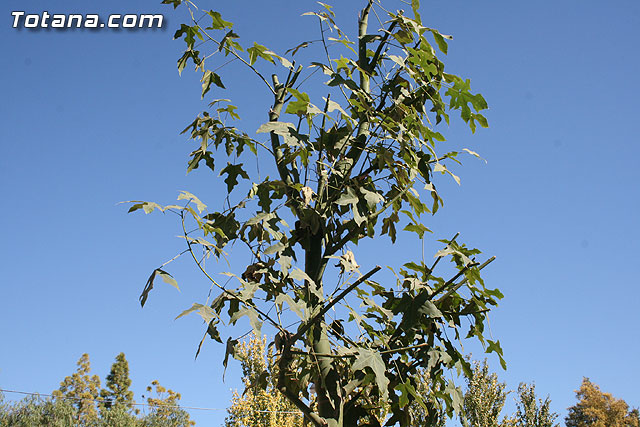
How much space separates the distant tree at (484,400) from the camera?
1018 cm

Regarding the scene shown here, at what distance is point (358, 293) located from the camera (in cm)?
314

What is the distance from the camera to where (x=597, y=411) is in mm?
30312

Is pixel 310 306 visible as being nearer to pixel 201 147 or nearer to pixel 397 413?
pixel 397 413

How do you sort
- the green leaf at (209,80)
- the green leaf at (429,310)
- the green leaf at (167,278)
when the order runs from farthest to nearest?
the green leaf at (209,80)
the green leaf at (429,310)
the green leaf at (167,278)

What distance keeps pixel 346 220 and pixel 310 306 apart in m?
0.60

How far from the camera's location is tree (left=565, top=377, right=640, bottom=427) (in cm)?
2997

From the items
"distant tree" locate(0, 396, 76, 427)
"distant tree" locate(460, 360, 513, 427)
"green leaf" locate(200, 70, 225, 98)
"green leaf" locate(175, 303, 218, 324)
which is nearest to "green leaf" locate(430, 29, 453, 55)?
"green leaf" locate(200, 70, 225, 98)

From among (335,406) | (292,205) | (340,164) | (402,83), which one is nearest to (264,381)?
(335,406)

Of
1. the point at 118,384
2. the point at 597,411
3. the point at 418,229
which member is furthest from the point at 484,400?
the point at 118,384

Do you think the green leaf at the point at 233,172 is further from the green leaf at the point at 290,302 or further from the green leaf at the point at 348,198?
the green leaf at the point at 290,302

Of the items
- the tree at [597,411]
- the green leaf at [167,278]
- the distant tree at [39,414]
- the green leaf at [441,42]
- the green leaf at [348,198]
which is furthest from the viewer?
the tree at [597,411]

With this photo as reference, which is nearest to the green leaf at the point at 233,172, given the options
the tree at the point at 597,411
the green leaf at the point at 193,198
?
the green leaf at the point at 193,198

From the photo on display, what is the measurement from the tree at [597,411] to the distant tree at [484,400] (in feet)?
75.3

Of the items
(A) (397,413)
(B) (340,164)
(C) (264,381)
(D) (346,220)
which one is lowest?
(A) (397,413)
